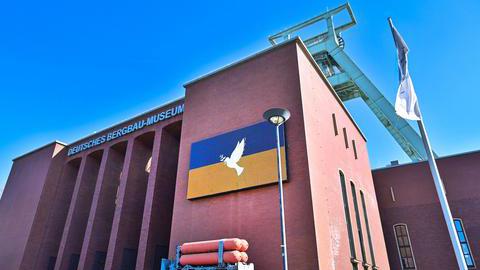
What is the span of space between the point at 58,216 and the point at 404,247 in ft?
75.4

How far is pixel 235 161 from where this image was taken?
13.1 m

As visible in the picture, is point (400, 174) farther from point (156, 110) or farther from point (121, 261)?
point (121, 261)

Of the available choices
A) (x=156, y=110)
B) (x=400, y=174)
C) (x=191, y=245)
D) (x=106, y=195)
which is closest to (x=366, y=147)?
(x=400, y=174)

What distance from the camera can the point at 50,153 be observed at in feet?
77.0

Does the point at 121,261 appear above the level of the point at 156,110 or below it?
below

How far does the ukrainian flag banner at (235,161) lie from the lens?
12.2 meters

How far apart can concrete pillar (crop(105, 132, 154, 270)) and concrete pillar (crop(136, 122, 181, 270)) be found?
1649mm

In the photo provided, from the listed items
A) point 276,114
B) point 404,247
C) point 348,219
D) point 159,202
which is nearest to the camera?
point 276,114

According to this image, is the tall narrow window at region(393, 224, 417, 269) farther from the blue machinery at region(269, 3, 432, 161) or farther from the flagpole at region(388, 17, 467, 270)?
the flagpole at region(388, 17, 467, 270)

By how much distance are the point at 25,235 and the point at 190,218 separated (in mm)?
14030

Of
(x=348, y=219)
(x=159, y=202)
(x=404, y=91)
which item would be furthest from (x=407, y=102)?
(x=159, y=202)

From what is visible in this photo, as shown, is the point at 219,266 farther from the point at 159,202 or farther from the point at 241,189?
the point at 159,202

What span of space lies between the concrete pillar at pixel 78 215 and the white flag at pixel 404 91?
66.2ft

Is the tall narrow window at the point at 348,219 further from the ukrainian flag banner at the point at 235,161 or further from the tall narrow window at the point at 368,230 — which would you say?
the ukrainian flag banner at the point at 235,161
